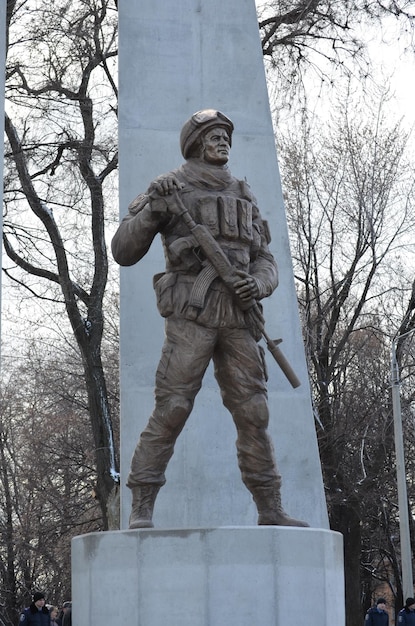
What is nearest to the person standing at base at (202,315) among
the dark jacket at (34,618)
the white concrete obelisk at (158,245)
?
the white concrete obelisk at (158,245)

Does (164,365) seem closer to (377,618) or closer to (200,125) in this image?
(200,125)

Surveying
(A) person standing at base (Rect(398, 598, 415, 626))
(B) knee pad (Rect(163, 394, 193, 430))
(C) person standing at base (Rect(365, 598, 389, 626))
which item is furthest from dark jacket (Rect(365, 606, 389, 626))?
(B) knee pad (Rect(163, 394, 193, 430))

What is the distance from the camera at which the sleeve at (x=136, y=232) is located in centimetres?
828

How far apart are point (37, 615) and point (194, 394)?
834 centimetres

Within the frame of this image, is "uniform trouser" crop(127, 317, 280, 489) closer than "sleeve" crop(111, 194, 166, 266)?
Yes

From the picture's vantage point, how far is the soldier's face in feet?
27.9

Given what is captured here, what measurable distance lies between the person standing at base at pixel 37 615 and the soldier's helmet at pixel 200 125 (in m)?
8.76

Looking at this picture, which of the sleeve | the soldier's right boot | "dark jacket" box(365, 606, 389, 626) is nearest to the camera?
the soldier's right boot

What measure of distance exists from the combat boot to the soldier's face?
→ 2242 millimetres

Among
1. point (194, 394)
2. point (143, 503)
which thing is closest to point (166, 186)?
point (194, 394)

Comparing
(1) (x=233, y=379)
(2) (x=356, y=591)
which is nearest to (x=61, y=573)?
(2) (x=356, y=591)

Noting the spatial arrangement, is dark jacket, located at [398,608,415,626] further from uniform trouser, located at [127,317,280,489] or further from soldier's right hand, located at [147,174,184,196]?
soldier's right hand, located at [147,174,184,196]

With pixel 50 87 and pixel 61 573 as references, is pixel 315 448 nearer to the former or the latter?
pixel 50 87

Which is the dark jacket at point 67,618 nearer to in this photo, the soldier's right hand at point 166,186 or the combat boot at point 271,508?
the combat boot at point 271,508
